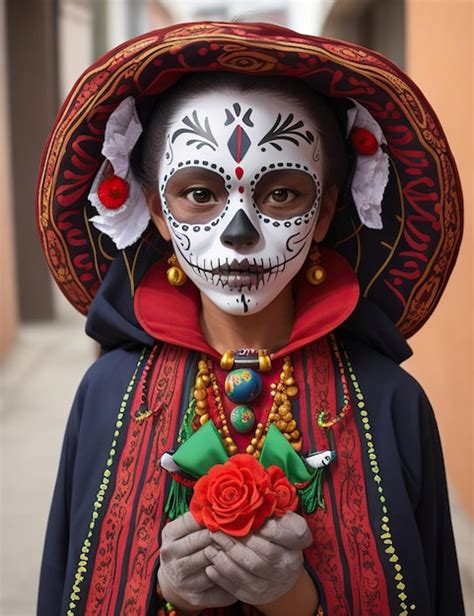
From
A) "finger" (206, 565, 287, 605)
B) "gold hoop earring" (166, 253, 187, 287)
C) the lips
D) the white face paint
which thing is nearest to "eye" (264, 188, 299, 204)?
the white face paint

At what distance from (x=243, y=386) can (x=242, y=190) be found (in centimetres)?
28

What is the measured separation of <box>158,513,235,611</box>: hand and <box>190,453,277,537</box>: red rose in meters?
0.02

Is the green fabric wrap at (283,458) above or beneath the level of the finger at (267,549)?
above

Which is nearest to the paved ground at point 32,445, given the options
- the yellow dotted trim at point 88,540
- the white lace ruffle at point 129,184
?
the yellow dotted trim at point 88,540

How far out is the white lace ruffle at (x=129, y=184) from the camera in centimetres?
136

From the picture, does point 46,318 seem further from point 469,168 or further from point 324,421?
point 324,421

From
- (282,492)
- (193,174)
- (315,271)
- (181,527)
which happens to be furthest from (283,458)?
(193,174)

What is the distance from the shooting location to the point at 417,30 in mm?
3662

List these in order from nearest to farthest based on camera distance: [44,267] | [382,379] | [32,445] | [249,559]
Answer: [249,559] < [382,379] < [32,445] < [44,267]

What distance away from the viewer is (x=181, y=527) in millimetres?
1196

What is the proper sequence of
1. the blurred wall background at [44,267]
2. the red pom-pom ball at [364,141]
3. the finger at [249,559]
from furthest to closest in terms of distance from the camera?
the blurred wall background at [44,267], the red pom-pom ball at [364,141], the finger at [249,559]

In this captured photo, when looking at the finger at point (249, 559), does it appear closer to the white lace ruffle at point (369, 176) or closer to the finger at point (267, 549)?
the finger at point (267, 549)

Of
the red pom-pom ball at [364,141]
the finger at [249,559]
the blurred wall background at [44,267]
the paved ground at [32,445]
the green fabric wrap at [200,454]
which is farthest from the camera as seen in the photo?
the blurred wall background at [44,267]

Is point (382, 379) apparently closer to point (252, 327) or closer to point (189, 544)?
point (252, 327)
